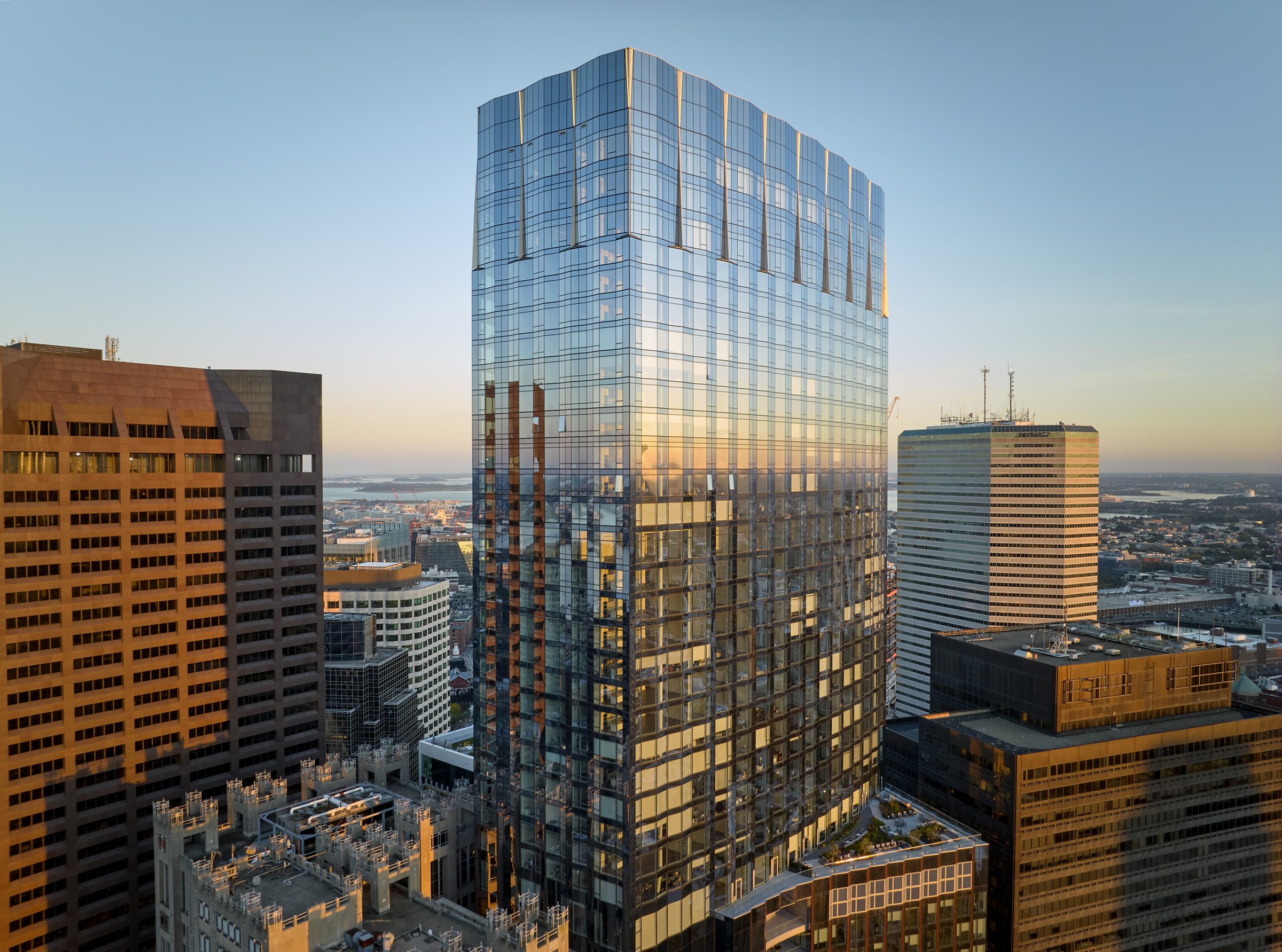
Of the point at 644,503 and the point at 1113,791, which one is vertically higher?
the point at 644,503

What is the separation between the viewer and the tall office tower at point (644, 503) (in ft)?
260

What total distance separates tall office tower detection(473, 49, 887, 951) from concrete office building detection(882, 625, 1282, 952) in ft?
105

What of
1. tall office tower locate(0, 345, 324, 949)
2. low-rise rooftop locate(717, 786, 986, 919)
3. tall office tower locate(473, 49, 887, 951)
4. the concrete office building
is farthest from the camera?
the concrete office building

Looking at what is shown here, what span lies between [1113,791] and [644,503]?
9875 centimetres

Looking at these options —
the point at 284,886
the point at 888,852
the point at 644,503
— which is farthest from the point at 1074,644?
the point at 284,886

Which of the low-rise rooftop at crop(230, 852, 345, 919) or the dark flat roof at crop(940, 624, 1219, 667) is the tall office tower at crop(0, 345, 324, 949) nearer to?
the low-rise rooftop at crop(230, 852, 345, 919)

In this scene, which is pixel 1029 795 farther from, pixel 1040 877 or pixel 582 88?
pixel 582 88

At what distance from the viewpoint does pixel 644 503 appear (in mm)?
79938

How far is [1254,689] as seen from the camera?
172875 millimetres

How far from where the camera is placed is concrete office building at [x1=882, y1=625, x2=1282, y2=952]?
374ft

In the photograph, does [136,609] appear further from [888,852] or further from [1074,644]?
[1074,644]

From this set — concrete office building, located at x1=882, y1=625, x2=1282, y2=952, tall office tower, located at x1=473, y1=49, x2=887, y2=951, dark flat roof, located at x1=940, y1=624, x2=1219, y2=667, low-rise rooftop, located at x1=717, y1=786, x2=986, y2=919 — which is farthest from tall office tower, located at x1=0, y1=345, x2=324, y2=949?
dark flat roof, located at x1=940, y1=624, x2=1219, y2=667

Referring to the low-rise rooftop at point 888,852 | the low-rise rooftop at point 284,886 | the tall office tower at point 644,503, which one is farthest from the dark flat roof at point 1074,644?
the low-rise rooftop at point 284,886

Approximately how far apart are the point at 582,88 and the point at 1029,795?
395 ft
